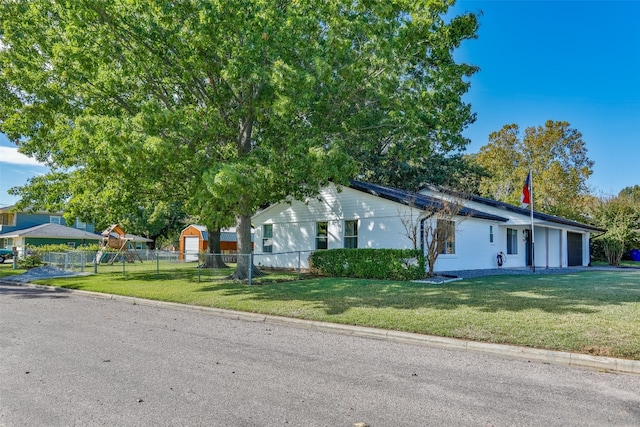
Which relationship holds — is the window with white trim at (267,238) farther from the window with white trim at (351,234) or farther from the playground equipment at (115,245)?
the playground equipment at (115,245)

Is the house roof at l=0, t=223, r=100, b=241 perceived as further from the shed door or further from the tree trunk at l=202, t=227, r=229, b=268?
the shed door

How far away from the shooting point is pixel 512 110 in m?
36.4

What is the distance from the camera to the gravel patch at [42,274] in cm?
1955

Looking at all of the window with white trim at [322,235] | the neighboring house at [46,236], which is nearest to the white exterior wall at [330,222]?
the window with white trim at [322,235]

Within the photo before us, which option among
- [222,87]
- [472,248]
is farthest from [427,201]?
[222,87]

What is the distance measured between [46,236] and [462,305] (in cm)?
4111

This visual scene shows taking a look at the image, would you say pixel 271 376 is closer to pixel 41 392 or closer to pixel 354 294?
pixel 41 392

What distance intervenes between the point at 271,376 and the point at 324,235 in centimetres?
1517

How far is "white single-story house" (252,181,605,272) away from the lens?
59.2 ft

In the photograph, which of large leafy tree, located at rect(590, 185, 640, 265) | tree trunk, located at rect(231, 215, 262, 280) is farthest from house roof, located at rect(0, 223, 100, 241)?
large leafy tree, located at rect(590, 185, 640, 265)

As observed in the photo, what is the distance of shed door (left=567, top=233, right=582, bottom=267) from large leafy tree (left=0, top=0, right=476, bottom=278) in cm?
1629

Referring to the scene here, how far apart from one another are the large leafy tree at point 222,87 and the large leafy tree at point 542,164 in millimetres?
24957

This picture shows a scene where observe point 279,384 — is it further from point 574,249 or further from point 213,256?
point 574,249

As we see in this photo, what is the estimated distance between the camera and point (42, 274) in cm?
2067
